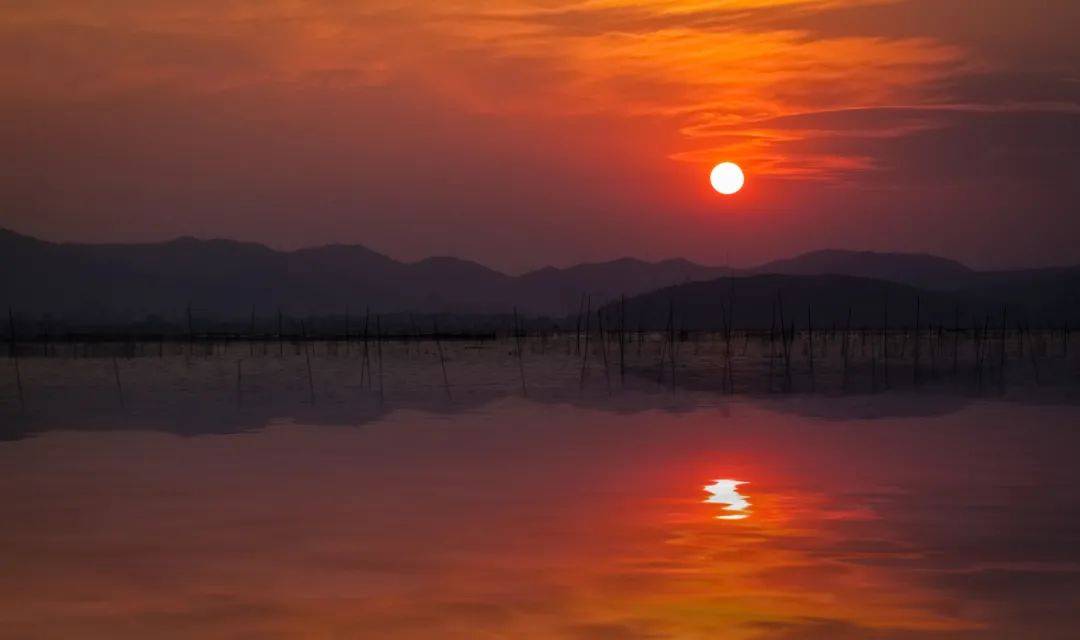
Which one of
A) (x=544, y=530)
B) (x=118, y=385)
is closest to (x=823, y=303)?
(x=118, y=385)

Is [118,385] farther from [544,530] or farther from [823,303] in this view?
[823,303]

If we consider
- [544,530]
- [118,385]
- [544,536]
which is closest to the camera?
[544,536]

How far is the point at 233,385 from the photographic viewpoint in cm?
2736

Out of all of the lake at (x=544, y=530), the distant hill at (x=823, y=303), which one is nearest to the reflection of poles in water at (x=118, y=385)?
the lake at (x=544, y=530)

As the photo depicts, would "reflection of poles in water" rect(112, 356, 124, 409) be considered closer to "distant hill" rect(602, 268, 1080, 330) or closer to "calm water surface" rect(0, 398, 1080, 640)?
"calm water surface" rect(0, 398, 1080, 640)

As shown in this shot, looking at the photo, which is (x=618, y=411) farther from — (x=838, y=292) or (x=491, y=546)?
(x=838, y=292)

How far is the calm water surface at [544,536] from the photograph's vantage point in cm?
727

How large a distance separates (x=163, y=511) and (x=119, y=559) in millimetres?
1865

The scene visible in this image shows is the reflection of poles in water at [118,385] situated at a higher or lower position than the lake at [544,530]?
higher

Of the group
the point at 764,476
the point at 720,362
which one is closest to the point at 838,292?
the point at 720,362

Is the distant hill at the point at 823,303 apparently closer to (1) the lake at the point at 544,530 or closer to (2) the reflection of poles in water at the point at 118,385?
(2) the reflection of poles in water at the point at 118,385

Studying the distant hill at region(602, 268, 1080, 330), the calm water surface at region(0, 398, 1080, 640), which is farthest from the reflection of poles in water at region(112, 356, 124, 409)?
the distant hill at region(602, 268, 1080, 330)

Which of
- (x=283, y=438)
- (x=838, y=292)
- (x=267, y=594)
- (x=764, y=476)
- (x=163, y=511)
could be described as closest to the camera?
(x=267, y=594)

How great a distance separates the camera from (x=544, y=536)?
376 inches
